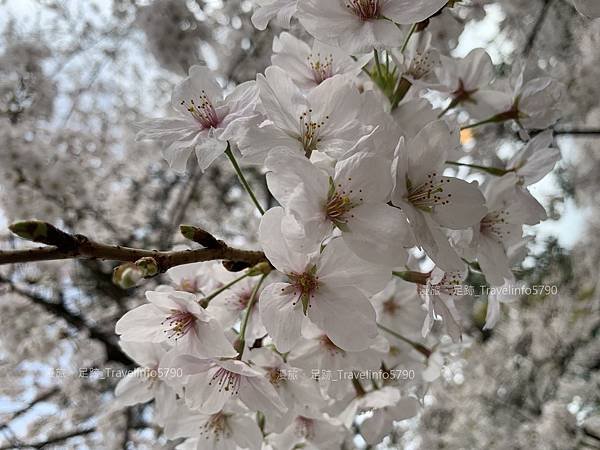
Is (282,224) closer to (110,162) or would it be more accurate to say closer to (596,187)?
(110,162)

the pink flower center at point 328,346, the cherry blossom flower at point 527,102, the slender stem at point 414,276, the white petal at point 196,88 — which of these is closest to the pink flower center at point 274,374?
the pink flower center at point 328,346

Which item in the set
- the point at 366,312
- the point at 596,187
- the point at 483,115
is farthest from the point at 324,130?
the point at 596,187

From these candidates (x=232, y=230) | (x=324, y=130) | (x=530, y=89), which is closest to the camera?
(x=324, y=130)

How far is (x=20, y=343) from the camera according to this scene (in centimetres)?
381

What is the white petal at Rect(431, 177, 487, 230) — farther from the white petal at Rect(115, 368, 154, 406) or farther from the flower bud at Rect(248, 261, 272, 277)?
the white petal at Rect(115, 368, 154, 406)

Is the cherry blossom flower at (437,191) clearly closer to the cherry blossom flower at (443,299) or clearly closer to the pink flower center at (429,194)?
the pink flower center at (429,194)

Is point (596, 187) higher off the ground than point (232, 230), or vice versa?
point (232, 230)

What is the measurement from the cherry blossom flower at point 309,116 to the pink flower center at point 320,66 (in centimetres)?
18

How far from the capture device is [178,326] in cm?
90

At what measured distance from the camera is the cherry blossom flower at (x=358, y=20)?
0.82 metres

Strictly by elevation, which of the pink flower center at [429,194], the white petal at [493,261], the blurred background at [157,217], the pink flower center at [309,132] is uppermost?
the pink flower center at [309,132]

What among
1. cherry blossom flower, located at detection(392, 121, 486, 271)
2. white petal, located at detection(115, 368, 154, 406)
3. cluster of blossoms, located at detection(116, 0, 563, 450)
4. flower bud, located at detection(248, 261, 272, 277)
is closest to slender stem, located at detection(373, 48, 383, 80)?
cluster of blossoms, located at detection(116, 0, 563, 450)

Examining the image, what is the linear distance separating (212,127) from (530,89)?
2.57 feet

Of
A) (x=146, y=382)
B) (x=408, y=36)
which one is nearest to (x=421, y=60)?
(x=408, y=36)
